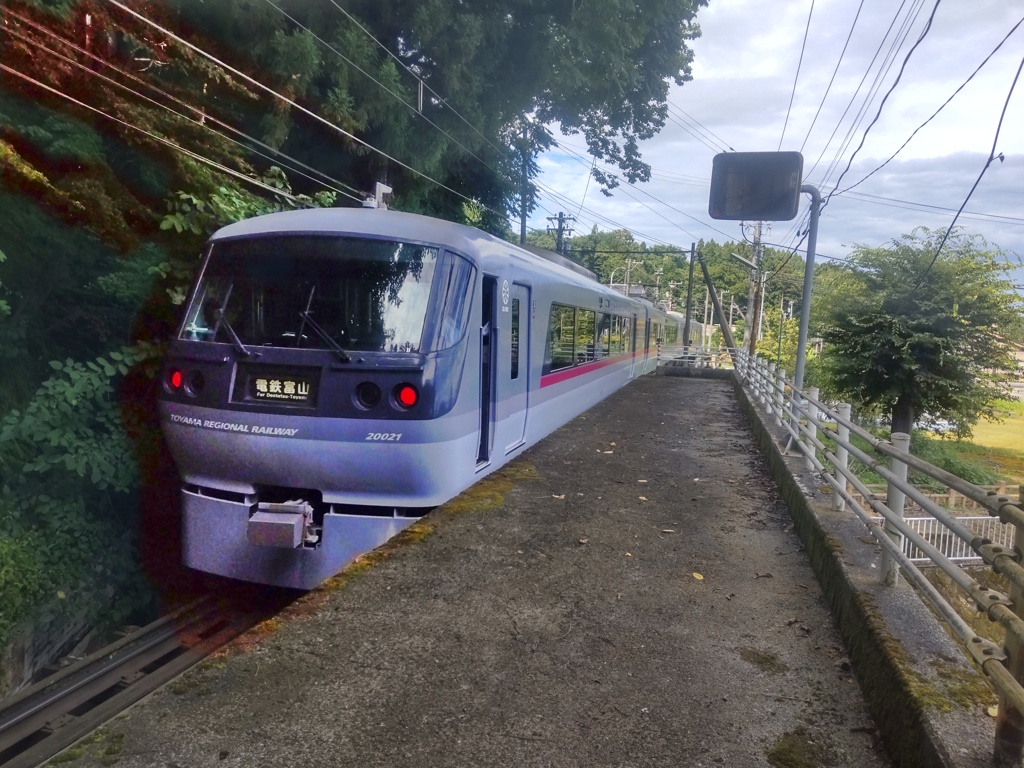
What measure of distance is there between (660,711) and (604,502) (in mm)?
3512

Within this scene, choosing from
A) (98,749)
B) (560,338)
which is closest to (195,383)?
(98,749)

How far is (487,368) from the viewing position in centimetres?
652

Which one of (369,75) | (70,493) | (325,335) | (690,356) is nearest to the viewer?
(325,335)

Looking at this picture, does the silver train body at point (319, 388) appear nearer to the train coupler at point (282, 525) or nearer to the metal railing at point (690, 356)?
the train coupler at point (282, 525)

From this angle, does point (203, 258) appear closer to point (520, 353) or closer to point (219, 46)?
point (520, 353)

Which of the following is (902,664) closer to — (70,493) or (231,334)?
(231,334)

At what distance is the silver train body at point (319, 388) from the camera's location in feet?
16.4

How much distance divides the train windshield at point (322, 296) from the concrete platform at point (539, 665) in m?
1.62

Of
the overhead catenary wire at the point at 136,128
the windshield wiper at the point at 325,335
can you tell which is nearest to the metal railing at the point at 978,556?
the windshield wiper at the point at 325,335

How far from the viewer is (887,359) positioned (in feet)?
59.7

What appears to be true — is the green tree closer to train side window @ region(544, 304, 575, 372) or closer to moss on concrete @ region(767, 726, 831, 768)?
train side window @ region(544, 304, 575, 372)

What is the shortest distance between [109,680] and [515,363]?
440 cm

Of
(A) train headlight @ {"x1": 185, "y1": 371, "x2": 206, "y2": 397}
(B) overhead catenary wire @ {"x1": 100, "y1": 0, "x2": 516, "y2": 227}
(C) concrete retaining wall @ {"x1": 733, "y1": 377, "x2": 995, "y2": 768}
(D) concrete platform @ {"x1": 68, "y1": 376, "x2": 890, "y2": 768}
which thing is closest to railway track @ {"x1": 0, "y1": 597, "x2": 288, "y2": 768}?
(D) concrete platform @ {"x1": 68, "y1": 376, "x2": 890, "y2": 768}

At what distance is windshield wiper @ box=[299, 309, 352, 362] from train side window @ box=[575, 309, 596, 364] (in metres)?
6.57
